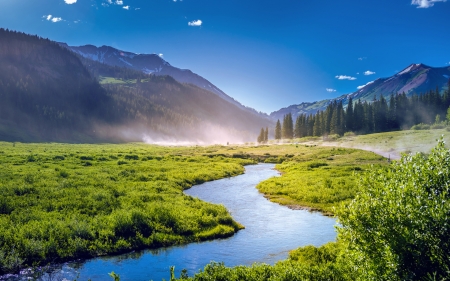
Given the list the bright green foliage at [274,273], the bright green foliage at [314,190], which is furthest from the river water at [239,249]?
the bright green foliage at [274,273]

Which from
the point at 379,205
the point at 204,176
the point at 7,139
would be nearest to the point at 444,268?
the point at 379,205

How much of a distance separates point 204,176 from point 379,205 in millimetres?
48394

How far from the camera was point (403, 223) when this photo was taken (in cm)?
1219

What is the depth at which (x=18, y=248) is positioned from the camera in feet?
70.9

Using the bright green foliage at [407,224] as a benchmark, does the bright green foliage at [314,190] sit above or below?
below

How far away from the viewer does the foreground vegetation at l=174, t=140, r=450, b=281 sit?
1135 centimetres

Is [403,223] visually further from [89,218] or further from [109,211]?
[109,211]

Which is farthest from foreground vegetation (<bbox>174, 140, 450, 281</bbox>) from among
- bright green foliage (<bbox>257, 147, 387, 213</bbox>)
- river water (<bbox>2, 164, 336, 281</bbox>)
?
bright green foliage (<bbox>257, 147, 387, 213</bbox>)

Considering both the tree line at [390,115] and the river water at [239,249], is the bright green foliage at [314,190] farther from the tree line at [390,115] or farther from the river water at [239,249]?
the tree line at [390,115]

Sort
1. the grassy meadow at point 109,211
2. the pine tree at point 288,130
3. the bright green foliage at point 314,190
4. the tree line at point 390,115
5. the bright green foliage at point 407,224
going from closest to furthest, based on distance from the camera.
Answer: the bright green foliage at point 407,224 < the grassy meadow at point 109,211 < the bright green foliage at point 314,190 < the tree line at point 390,115 < the pine tree at point 288,130

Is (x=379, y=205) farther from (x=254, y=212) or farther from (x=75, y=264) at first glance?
(x=254, y=212)

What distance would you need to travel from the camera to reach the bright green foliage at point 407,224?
11.3 m

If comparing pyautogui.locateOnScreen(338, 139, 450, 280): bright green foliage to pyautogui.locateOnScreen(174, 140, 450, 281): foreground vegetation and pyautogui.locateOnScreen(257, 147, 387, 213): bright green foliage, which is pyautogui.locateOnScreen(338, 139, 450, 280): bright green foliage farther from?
pyautogui.locateOnScreen(257, 147, 387, 213): bright green foliage

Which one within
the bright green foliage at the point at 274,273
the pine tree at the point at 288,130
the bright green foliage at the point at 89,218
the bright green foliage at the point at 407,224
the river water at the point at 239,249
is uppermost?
the pine tree at the point at 288,130
